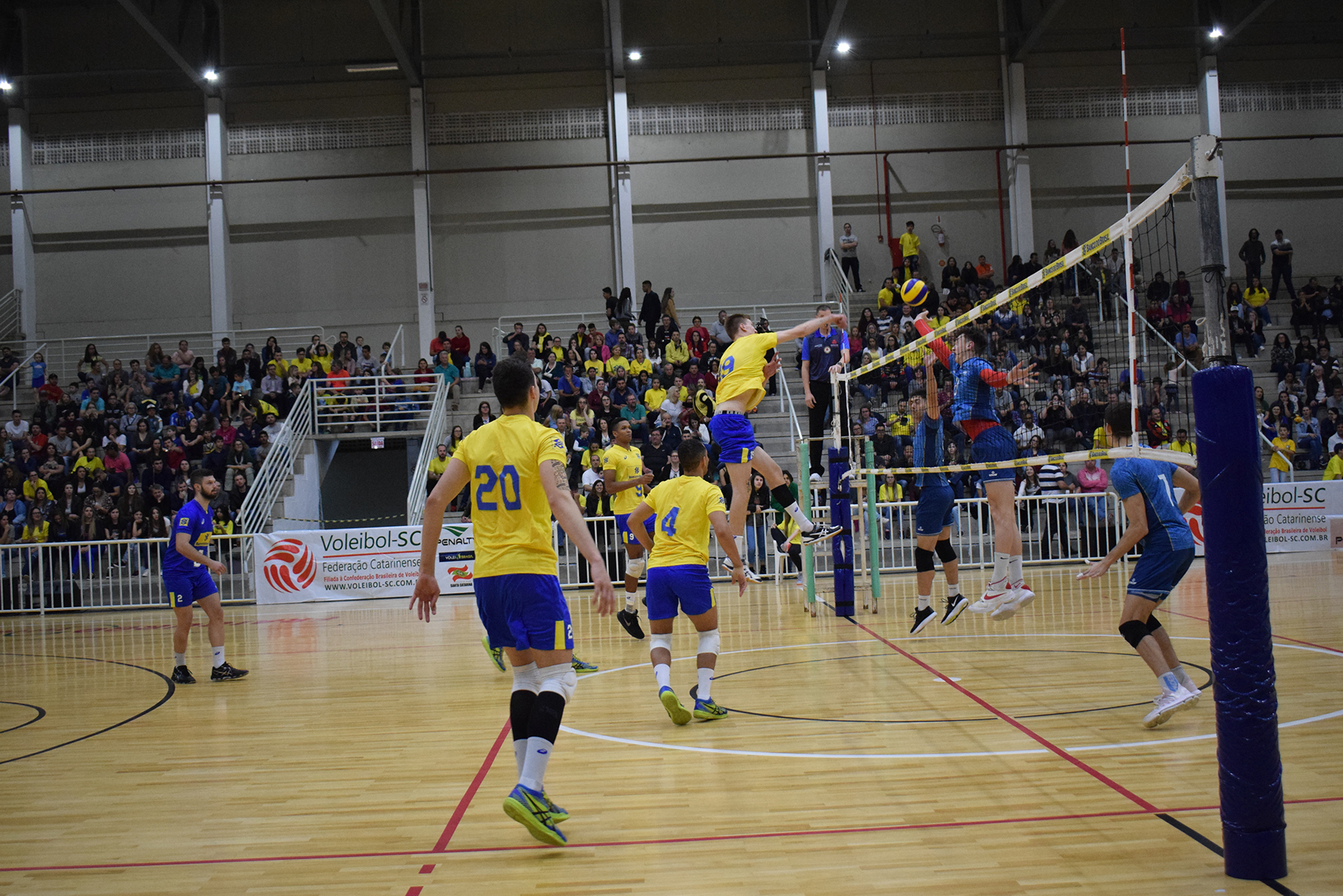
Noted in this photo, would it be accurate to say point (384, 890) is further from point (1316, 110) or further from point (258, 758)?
point (1316, 110)

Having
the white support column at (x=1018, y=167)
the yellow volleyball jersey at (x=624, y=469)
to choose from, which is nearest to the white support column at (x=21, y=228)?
the yellow volleyball jersey at (x=624, y=469)

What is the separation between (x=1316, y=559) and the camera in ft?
51.9

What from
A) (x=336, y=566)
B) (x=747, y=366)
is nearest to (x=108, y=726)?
(x=747, y=366)

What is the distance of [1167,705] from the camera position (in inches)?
238

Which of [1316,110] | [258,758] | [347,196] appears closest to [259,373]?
[347,196]

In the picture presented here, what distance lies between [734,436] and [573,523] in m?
4.76

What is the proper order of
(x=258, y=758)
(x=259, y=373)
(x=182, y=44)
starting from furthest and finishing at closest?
(x=182, y=44) → (x=259, y=373) → (x=258, y=758)

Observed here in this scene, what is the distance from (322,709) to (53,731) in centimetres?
189

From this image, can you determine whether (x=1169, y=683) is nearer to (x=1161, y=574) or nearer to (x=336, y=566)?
(x=1161, y=574)

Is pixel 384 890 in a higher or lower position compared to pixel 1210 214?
lower

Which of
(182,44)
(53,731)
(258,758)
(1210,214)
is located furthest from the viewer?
(182,44)

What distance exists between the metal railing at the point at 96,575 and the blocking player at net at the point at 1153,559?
14497 mm

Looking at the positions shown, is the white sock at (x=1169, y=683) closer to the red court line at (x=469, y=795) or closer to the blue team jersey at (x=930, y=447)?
the blue team jersey at (x=930, y=447)

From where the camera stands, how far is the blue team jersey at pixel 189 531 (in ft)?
31.0
